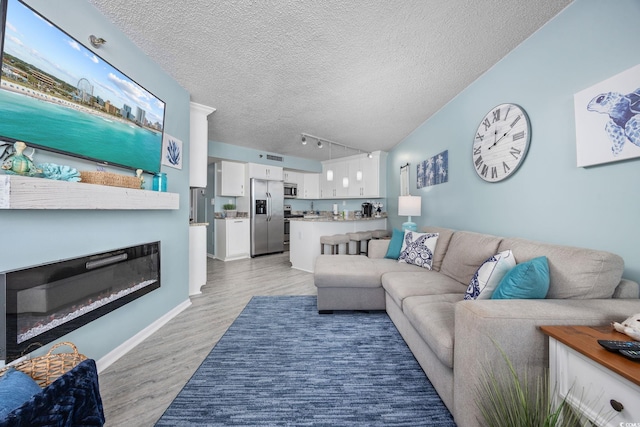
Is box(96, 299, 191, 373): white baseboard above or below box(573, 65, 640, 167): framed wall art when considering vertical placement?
below

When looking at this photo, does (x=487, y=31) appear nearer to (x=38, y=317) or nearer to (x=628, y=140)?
(x=628, y=140)

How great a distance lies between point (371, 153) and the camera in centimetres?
546

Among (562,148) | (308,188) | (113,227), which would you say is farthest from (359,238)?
(113,227)

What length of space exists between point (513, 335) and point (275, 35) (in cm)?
254

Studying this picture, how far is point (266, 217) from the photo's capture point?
5598 millimetres

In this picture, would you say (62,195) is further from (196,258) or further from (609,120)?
(609,120)

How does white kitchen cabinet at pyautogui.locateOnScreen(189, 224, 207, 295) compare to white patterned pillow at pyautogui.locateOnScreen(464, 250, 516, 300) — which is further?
white kitchen cabinet at pyautogui.locateOnScreen(189, 224, 207, 295)

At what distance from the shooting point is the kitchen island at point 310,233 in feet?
13.6

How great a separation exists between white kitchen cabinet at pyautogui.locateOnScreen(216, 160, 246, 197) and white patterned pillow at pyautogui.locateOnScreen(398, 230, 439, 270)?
4127mm

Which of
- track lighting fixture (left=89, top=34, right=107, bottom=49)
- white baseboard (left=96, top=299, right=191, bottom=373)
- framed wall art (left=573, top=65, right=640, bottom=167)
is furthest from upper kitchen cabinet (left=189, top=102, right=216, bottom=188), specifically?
framed wall art (left=573, top=65, right=640, bottom=167)

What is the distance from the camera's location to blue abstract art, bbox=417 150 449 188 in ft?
9.74

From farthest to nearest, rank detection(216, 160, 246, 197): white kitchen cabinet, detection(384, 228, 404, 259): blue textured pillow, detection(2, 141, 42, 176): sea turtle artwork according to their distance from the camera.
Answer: detection(216, 160, 246, 197): white kitchen cabinet, detection(384, 228, 404, 259): blue textured pillow, detection(2, 141, 42, 176): sea turtle artwork

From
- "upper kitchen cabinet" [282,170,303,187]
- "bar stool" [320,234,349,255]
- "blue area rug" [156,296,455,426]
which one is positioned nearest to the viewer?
"blue area rug" [156,296,455,426]

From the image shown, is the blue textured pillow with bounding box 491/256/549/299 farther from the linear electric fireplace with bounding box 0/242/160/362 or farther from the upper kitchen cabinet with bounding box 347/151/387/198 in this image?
the upper kitchen cabinet with bounding box 347/151/387/198
